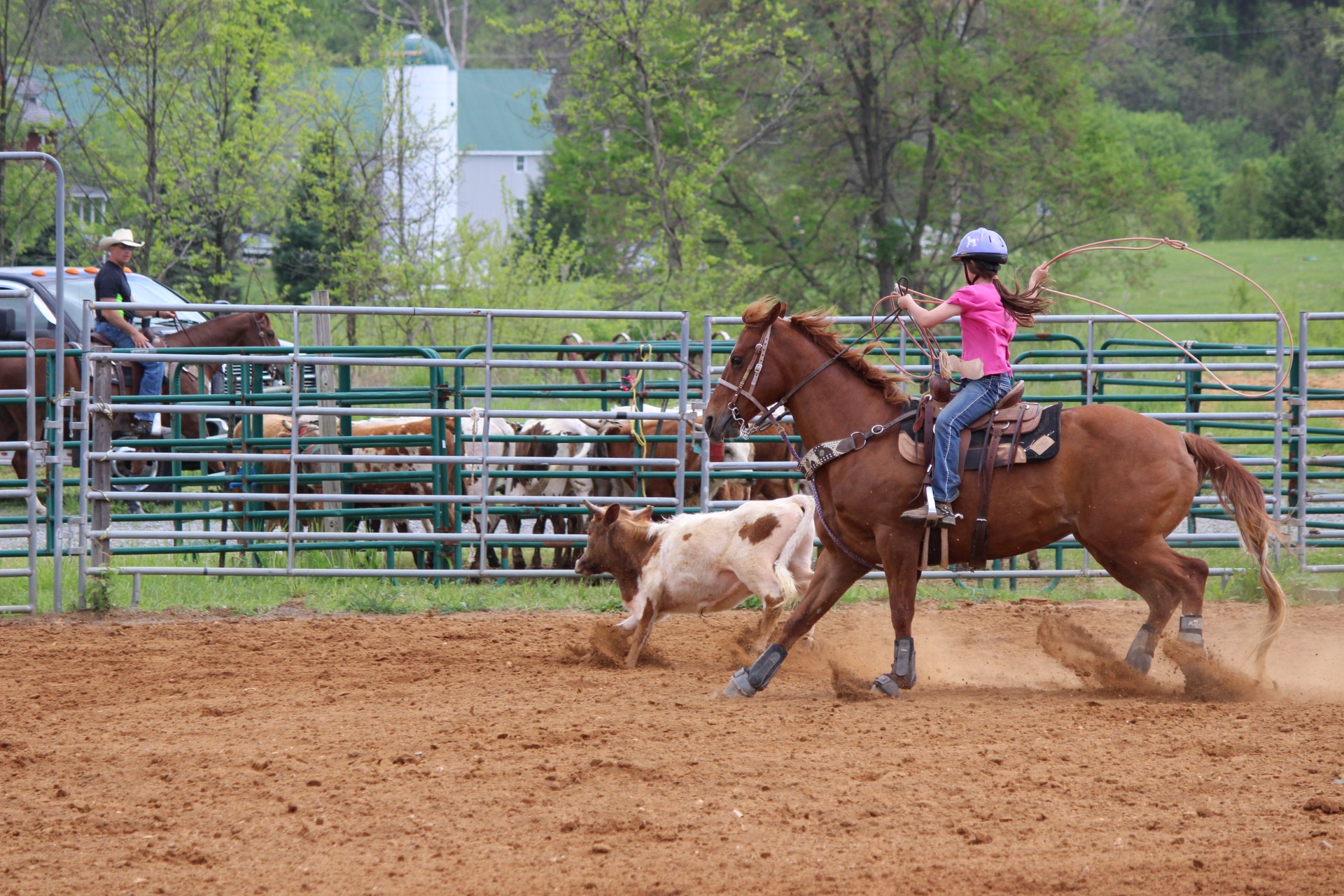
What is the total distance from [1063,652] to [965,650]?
92 centimetres

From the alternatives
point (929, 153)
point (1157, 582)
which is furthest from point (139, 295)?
point (929, 153)

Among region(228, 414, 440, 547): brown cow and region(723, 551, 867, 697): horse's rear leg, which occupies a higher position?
region(228, 414, 440, 547): brown cow

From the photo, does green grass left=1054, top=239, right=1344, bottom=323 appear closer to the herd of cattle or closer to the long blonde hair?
the herd of cattle

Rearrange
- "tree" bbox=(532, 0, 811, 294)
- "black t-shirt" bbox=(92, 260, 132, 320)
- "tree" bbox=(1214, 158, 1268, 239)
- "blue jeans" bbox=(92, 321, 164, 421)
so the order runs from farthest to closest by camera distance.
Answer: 1. "tree" bbox=(1214, 158, 1268, 239)
2. "tree" bbox=(532, 0, 811, 294)
3. "black t-shirt" bbox=(92, 260, 132, 320)
4. "blue jeans" bbox=(92, 321, 164, 421)

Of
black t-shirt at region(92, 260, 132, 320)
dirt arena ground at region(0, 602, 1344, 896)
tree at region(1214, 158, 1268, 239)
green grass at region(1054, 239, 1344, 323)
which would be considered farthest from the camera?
tree at region(1214, 158, 1268, 239)

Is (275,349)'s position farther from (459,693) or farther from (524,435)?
(459,693)

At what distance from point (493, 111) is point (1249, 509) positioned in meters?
57.2

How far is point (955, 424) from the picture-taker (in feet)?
23.1

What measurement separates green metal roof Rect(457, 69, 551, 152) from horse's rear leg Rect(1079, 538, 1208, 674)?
53826mm

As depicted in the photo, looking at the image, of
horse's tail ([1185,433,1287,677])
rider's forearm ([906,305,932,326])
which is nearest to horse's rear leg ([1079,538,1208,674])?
horse's tail ([1185,433,1287,677])

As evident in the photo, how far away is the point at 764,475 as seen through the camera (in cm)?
1039

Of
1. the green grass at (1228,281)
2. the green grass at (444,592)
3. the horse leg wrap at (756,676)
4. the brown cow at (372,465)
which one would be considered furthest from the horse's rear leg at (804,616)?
the green grass at (1228,281)

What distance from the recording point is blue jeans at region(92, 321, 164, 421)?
40.2 feet

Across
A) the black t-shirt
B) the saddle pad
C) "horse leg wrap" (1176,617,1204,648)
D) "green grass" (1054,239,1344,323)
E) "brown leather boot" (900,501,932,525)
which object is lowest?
"horse leg wrap" (1176,617,1204,648)
